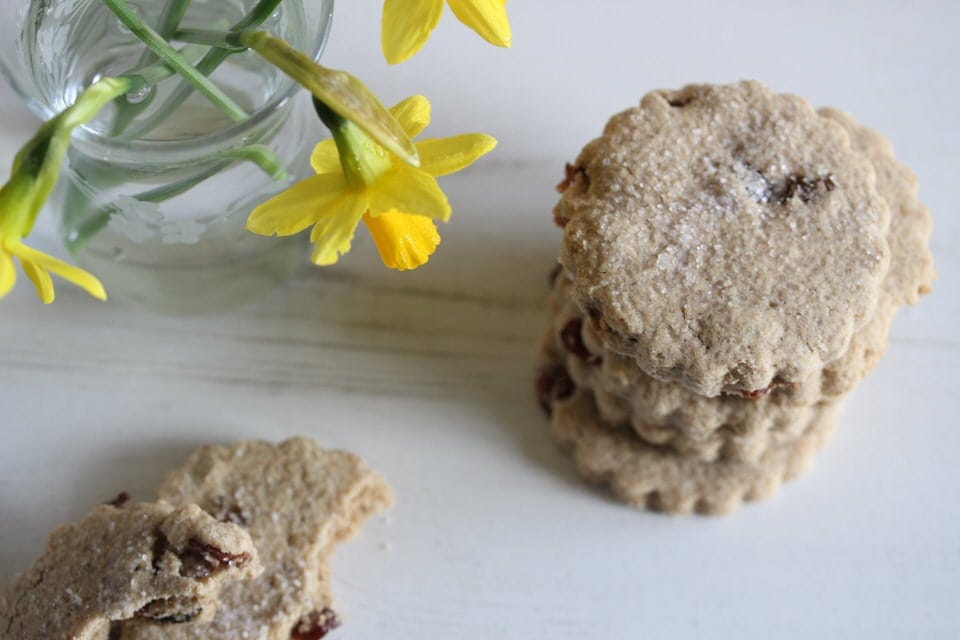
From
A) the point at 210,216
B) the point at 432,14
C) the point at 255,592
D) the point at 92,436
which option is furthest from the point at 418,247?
the point at 92,436

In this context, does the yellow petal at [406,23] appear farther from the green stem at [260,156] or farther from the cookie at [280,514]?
the cookie at [280,514]

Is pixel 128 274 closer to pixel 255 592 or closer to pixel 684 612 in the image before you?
pixel 255 592

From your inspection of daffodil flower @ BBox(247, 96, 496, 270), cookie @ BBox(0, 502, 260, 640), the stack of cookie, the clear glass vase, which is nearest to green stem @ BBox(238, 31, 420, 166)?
daffodil flower @ BBox(247, 96, 496, 270)

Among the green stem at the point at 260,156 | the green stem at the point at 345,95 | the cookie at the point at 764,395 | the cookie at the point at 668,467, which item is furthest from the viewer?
the cookie at the point at 668,467

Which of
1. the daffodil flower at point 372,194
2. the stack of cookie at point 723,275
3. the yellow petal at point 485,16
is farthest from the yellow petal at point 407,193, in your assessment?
the stack of cookie at point 723,275

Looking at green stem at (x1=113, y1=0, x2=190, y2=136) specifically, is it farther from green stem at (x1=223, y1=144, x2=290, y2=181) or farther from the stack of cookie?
the stack of cookie

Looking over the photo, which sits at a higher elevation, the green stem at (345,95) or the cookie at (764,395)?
the green stem at (345,95)
